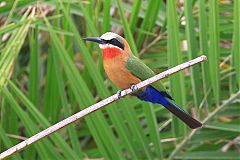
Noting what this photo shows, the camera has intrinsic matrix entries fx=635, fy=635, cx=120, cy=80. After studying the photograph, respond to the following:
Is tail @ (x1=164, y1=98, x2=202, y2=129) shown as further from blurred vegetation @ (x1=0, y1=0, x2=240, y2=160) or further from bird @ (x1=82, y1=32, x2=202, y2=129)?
blurred vegetation @ (x1=0, y1=0, x2=240, y2=160)

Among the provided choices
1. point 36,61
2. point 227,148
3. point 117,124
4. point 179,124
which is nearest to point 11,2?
A: point 36,61

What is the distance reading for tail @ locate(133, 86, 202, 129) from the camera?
142cm

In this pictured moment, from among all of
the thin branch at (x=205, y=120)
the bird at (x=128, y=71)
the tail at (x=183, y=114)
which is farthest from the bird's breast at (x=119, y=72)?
the thin branch at (x=205, y=120)

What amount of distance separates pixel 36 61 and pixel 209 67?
1.57 ft

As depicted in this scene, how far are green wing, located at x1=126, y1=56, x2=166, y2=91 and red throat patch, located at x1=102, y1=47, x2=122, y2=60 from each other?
4 centimetres

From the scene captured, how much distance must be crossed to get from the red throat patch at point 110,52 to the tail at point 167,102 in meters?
0.12

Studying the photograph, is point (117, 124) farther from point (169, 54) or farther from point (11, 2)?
point (11, 2)

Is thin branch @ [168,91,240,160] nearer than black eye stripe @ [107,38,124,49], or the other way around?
black eye stripe @ [107,38,124,49]

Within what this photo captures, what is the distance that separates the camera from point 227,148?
205 cm

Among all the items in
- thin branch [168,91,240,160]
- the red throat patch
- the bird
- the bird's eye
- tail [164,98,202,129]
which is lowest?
thin branch [168,91,240,160]

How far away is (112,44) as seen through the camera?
1.43m

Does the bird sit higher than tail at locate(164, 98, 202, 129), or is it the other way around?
the bird

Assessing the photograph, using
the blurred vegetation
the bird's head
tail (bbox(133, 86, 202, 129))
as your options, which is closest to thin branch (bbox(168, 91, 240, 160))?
the blurred vegetation

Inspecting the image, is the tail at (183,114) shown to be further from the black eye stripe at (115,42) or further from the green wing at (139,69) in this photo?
the black eye stripe at (115,42)
